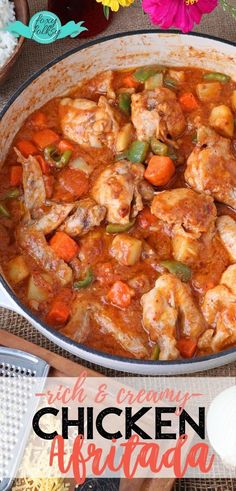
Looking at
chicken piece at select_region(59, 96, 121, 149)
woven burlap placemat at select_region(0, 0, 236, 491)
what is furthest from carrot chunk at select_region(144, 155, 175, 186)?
woven burlap placemat at select_region(0, 0, 236, 491)

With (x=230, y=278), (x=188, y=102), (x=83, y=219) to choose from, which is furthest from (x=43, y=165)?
(x=230, y=278)

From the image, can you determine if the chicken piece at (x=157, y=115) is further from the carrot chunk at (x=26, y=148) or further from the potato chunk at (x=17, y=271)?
the potato chunk at (x=17, y=271)

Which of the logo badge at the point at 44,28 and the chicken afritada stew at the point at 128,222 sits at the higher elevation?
the logo badge at the point at 44,28

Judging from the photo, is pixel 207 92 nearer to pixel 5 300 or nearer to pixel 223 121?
pixel 223 121

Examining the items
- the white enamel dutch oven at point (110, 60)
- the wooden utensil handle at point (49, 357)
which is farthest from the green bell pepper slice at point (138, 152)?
the wooden utensil handle at point (49, 357)

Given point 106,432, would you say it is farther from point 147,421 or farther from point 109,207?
point 109,207

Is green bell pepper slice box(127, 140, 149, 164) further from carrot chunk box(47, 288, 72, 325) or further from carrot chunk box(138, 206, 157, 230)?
carrot chunk box(47, 288, 72, 325)
